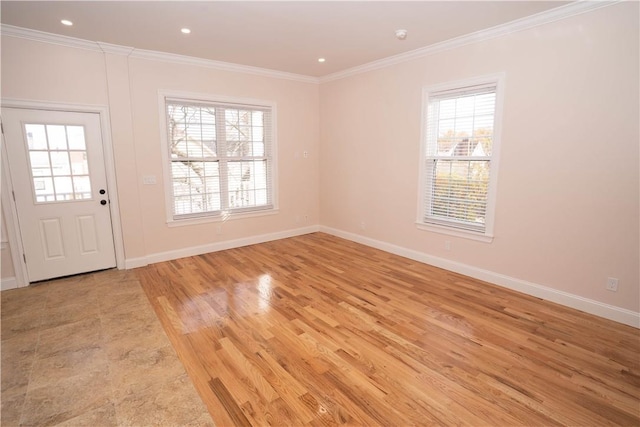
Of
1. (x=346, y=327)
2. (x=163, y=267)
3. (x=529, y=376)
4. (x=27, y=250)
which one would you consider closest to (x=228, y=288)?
(x=163, y=267)

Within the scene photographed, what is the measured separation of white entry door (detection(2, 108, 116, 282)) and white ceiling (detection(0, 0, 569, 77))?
1.00 m

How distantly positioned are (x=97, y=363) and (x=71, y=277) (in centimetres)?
220

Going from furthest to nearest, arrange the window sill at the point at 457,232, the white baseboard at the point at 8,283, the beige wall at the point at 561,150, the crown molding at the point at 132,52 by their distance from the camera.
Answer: the window sill at the point at 457,232 → the white baseboard at the point at 8,283 → the crown molding at the point at 132,52 → the beige wall at the point at 561,150

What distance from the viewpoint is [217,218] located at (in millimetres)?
5055

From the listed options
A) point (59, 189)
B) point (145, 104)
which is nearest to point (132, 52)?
point (145, 104)

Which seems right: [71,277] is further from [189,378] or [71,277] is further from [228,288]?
[189,378]

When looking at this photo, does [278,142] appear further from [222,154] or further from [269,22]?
[269,22]

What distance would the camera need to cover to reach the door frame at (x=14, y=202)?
351 centimetres

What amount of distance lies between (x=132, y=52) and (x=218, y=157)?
65.8 inches

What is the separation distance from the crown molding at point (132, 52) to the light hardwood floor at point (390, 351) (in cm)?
283

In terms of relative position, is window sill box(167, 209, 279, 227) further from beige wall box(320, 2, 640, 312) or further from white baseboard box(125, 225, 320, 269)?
beige wall box(320, 2, 640, 312)

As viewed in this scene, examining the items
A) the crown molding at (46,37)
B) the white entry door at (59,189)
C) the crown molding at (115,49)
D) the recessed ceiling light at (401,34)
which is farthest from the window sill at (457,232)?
the crown molding at (46,37)

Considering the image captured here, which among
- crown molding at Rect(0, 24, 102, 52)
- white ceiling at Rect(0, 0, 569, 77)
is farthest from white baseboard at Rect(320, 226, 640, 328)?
crown molding at Rect(0, 24, 102, 52)

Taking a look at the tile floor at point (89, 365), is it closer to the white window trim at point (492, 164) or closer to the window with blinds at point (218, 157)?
the window with blinds at point (218, 157)
